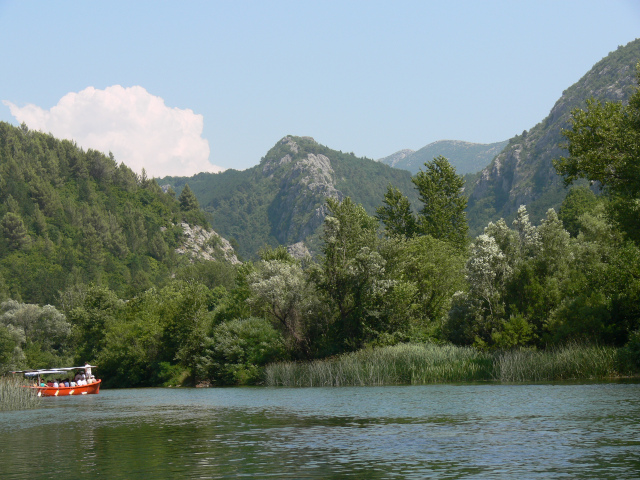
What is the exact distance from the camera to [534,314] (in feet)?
195

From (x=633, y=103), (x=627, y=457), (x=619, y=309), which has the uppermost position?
(x=633, y=103)

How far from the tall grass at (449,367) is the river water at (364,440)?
700 centimetres

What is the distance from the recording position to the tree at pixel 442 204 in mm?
105450

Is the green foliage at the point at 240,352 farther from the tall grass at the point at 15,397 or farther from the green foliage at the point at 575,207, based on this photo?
the green foliage at the point at 575,207

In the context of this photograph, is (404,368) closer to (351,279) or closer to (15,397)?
(351,279)

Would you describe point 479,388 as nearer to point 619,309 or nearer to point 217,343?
point 619,309

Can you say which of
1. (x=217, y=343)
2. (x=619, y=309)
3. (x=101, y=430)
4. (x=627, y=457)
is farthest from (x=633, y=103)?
(x=217, y=343)

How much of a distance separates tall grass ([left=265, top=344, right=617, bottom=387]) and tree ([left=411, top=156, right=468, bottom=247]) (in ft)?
157

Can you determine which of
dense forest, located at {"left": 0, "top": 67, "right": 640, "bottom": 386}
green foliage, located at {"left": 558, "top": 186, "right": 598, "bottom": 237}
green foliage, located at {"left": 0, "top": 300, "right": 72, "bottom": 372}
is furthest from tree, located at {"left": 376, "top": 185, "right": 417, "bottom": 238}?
green foliage, located at {"left": 0, "top": 300, "right": 72, "bottom": 372}

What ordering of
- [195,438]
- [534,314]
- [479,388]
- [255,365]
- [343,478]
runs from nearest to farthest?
[343,478] < [195,438] < [479,388] < [534,314] < [255,365]

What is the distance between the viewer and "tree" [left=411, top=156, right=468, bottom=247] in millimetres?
105450

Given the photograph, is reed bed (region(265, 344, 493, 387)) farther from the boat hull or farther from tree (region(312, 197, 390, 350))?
the boat hull

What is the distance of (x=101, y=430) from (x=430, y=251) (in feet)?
Answer: 184

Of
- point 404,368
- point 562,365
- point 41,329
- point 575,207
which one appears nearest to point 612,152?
point 562,365
